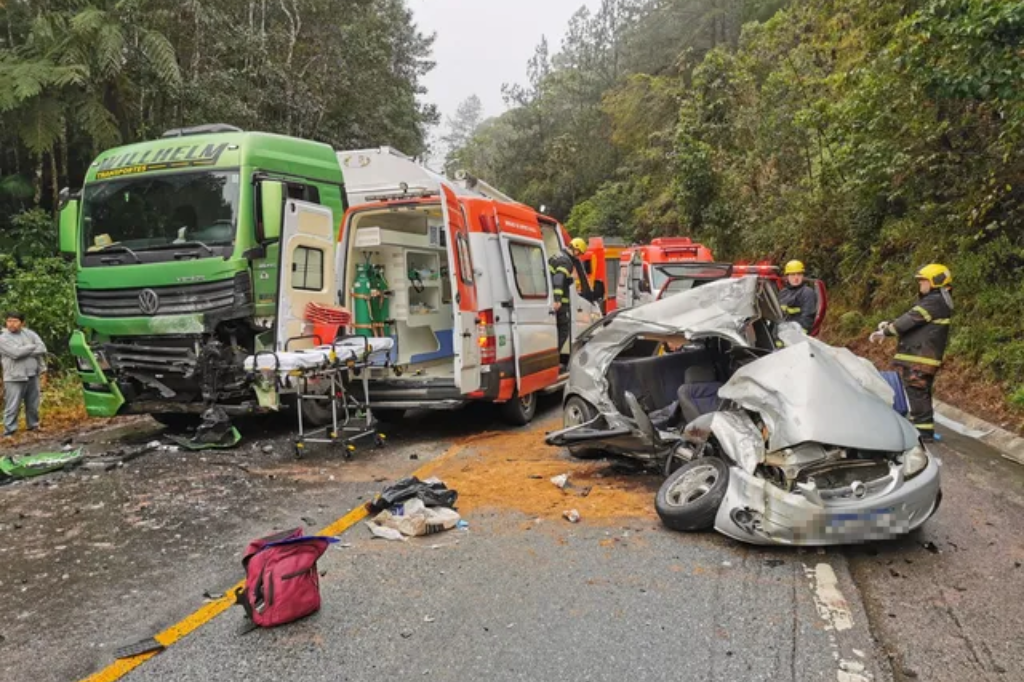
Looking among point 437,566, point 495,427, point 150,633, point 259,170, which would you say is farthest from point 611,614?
point 259,170

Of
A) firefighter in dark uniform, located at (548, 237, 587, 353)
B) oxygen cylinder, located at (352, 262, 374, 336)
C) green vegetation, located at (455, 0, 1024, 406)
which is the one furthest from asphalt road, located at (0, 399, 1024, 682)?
green vegetation, located at (455, 0, 1024, 406)

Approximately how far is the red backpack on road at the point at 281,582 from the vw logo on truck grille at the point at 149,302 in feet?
14.3

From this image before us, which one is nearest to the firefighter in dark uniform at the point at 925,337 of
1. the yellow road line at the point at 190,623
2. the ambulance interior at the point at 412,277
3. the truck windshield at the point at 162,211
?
the ambulance interior at the point at 412,277

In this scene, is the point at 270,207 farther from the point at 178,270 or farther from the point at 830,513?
the point at 830,513

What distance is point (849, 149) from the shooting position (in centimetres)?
1236

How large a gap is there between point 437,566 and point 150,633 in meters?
1.42

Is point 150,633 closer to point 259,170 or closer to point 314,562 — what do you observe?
point 314,562

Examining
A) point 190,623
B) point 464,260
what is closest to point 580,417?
point 464,260

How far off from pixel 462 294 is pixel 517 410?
1.61 metres

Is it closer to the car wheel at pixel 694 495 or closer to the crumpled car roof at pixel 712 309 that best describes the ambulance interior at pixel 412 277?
the crumpled car roof at pixel 712 309

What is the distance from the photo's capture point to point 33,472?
6.20 m

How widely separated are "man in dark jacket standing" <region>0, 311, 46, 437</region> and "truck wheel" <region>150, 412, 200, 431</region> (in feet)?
4.99

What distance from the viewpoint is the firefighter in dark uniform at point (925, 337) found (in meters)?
6.62

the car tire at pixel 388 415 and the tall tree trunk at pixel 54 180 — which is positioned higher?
the tall tree trunk at pixel 54 180
